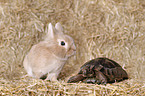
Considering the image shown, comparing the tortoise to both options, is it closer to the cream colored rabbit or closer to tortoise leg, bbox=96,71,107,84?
tortoise leg, bbox=96,71,107,84

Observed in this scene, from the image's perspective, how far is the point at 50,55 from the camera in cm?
274

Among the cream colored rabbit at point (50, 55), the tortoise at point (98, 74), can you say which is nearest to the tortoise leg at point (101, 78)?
the tortoise at point (98, 74)

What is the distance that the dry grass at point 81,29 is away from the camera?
3.19m

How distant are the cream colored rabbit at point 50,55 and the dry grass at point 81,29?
0.28 metres

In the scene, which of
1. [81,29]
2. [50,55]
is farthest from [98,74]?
[81,29]

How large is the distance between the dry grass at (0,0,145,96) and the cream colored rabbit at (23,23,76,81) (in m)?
0.28

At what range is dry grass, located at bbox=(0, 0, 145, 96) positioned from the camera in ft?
10.5

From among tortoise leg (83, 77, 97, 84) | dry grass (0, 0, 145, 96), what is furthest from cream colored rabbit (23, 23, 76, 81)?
tortoise leg (83, 77, 97, 84)

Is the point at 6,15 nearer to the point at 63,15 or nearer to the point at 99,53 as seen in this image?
the point at 63,15

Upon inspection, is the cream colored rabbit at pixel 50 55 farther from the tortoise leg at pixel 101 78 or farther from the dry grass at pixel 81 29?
the tortoise leg at pixel 101 78

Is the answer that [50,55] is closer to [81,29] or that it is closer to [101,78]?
[101,78]

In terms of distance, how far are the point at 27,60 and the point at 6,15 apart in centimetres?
80

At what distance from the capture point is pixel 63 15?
3.79 metres

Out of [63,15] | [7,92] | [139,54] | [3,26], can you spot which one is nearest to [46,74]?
[7,92]
